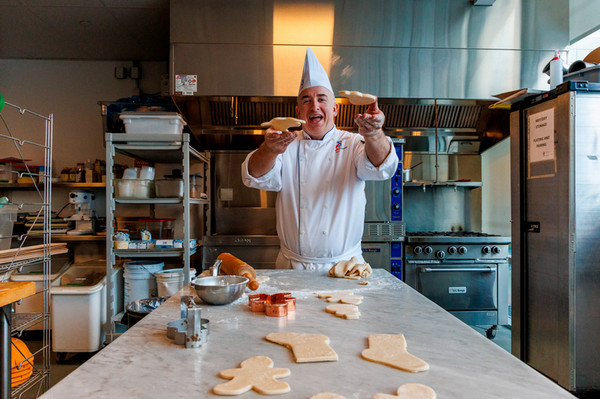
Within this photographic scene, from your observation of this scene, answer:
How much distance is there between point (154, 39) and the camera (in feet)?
12.6

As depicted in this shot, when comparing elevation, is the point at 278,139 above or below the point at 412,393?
above

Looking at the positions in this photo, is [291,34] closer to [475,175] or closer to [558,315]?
[475,175]

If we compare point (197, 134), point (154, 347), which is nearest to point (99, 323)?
point (197, 134)

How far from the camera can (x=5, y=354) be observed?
4.65 ft

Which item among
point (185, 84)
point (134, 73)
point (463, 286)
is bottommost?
point (463, 286)

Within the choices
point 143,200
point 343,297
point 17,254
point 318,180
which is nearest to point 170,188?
point 143,200

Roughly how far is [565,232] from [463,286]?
1.38 metres

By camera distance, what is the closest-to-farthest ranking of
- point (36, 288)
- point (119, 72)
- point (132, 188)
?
point (132, 188) < point (36, 288) < point (119, 72)

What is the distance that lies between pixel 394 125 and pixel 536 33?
1594 millimetres

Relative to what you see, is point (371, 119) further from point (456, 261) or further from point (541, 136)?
point (456, 261)

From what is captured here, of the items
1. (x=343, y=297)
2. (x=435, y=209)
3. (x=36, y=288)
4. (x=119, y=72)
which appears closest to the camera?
(x=343, y=297)

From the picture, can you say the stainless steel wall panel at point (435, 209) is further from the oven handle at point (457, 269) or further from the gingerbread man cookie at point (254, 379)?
the gingerbread man cookie at point (254, 379)

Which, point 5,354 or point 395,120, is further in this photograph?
point 395,120

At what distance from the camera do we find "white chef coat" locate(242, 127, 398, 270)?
6.62ft
